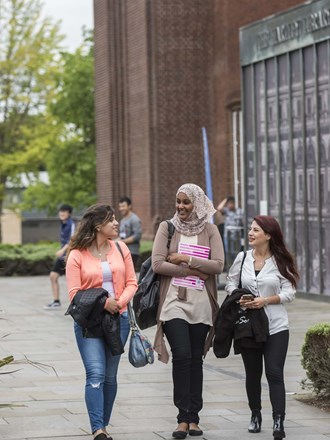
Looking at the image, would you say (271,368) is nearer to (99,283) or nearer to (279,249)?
(279,249)

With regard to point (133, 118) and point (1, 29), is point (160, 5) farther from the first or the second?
point (1, 29)

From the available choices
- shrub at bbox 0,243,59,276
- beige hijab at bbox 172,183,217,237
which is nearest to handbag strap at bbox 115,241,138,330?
beige hijab at bbox 172,183,217,237

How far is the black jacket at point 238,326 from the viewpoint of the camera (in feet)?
28.2

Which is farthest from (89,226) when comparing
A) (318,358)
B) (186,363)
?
(318,358)

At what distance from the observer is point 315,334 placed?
33.5ft

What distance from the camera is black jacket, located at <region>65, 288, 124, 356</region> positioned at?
8312 millimetres

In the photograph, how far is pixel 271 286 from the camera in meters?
8.73

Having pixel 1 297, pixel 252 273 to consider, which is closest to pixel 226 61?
pixel 1 297

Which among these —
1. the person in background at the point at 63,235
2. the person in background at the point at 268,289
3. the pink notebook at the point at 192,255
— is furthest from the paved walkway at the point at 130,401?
the person in background at the point at 63,235

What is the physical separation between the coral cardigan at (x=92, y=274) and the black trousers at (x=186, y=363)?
441mm

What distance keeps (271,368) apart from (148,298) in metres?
1.01

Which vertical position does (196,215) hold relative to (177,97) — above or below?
below

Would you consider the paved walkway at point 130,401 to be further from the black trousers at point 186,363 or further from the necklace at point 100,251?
the necklace at point 100,251

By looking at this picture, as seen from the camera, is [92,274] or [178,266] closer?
[92,274]
